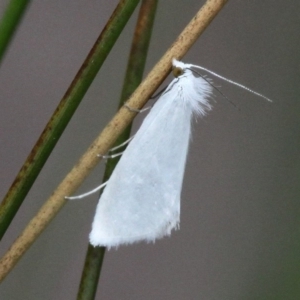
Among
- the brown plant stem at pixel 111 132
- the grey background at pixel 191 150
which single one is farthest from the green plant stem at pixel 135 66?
the grey background at pixel 191 150

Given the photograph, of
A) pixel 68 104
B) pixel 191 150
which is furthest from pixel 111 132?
pixel 191 150

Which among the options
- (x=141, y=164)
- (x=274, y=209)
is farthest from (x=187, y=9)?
(x=141, y=164)

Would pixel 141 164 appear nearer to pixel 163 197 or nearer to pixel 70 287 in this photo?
pixel 163 197

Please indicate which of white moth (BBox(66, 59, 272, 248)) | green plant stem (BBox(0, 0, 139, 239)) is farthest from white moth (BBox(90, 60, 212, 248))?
green plant stem (BBox(0, 0, 139, 239))

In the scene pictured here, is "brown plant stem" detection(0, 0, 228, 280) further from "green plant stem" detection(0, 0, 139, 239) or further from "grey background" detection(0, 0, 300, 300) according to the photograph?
"grey background" detection(0, 0, 300, 300)

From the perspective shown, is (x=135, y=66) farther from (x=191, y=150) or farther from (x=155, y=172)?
(x=191, y=150)
